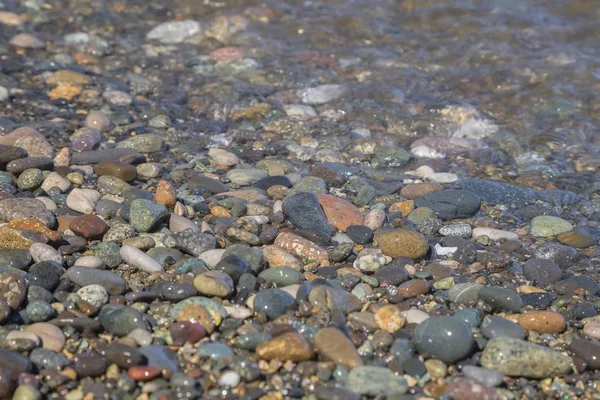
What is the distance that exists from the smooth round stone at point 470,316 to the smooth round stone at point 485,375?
1.19ft

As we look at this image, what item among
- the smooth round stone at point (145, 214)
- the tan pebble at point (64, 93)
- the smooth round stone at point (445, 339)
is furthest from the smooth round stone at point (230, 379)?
the tan pebble at point (64, 93)

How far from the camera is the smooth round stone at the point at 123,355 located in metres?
3.10

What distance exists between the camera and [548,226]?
4.88m

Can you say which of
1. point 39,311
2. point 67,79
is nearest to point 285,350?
point 39,311

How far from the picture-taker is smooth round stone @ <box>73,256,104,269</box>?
3.82 m

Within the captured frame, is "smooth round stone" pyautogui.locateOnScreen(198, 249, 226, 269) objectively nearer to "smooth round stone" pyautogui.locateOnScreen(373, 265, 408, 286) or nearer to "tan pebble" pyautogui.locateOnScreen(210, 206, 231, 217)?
"tan pebble" pyautogui.locateOnScreen(210, 206, 231, 217)

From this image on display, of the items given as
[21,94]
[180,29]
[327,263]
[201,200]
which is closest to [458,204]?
[327,263]

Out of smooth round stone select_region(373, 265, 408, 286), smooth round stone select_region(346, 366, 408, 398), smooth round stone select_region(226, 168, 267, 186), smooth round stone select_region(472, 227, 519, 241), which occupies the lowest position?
smooth round stone select_region(226, 168, 267, 186)

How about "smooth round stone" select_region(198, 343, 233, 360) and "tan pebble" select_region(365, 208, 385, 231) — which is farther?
"tan pebble" select_region(365, 208, 385, 231)

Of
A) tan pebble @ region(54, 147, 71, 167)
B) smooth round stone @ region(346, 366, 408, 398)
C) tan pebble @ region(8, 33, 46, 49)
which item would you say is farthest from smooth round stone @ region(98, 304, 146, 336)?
tan pebble @ region(8, 33, 46, 49)

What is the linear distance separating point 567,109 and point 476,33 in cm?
209

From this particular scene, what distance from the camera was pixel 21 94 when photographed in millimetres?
6371

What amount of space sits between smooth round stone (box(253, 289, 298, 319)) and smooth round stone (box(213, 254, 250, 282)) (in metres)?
0.23

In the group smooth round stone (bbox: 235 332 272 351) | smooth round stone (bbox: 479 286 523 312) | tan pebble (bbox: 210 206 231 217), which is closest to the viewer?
smooth round stone (bbox: 235 332 272 351)
